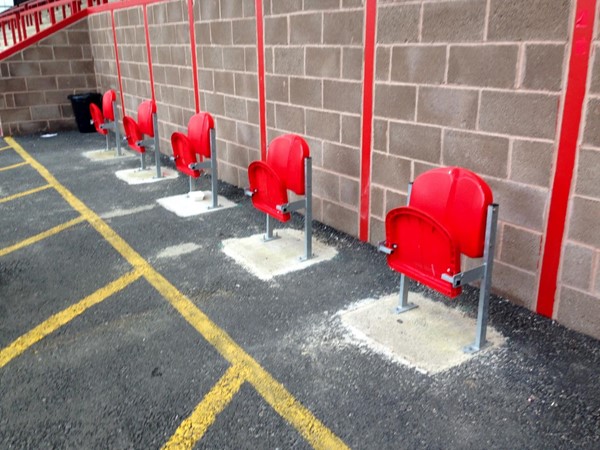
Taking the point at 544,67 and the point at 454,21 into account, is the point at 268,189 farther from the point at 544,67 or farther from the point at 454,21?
the point at 544,67

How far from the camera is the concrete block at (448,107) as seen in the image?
3.87m

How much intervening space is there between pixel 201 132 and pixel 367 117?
212cm

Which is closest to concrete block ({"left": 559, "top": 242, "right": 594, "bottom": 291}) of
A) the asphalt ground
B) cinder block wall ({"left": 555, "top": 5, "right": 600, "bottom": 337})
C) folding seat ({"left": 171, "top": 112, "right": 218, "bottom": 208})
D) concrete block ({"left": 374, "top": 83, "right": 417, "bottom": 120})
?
cinder block wall ({"left": 555, "top": 5, "right": 600, "bottom": 337})

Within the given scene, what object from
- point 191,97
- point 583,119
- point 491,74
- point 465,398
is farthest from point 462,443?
point 191,97

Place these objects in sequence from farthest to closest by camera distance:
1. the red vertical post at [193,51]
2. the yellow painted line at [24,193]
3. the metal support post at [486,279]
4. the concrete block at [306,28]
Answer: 1. the red vertical post at [193,51]
2. the yellow painted line at [24,193]
3. the concrete block at [306,28]
4. the metal support post at [486,279]

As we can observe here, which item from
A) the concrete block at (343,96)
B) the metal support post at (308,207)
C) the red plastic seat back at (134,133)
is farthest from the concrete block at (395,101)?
the red plastic seat back at (134,133)

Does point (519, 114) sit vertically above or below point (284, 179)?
above

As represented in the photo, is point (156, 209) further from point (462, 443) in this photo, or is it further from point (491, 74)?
point (462, 443)

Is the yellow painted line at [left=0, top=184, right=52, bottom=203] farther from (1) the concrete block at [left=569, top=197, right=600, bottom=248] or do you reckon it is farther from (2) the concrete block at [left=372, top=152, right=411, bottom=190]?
(1) the concrete block at [left=569, top=197, right=600, bottom=248]

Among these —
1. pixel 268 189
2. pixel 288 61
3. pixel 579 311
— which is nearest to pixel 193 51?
pixel 288 61

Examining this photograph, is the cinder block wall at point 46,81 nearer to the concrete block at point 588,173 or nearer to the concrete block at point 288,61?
the concrete block at point 288,61

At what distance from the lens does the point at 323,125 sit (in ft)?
17.6

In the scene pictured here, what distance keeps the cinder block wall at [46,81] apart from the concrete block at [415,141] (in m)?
9.70

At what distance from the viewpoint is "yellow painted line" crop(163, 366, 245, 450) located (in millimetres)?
2609
